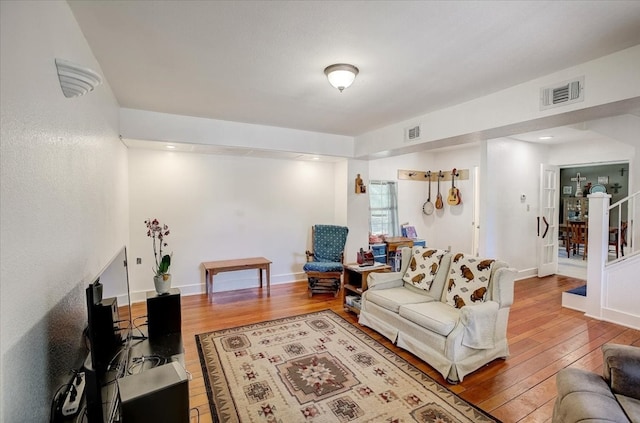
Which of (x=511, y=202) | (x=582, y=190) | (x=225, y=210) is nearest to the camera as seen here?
(x=225, y=210)

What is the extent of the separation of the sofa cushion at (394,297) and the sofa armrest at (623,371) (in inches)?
59.5

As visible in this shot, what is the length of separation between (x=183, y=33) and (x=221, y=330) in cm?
293

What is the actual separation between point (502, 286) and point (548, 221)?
14.3 ft

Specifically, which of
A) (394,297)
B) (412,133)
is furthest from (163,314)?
(412,133)

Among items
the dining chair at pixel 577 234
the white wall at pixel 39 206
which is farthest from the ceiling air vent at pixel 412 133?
the dining chair at pixel 577 234

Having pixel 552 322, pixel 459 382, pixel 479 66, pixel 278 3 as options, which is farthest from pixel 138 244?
pixel 552 322

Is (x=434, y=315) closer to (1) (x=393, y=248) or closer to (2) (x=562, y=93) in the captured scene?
(2) (x=562, y=93)

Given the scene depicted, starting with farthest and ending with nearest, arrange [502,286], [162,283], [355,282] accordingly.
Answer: [355,282] < [502,286] < [162,283]

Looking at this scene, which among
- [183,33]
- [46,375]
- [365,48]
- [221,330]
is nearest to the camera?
[46,375]

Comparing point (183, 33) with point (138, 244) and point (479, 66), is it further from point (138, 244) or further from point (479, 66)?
point (138, 244)

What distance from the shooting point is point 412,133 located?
12.6ft

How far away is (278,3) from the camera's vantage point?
5.38 ft

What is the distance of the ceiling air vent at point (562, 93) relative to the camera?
2.36 m

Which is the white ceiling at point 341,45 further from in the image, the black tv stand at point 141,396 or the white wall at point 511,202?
the white wall at point 511,202
